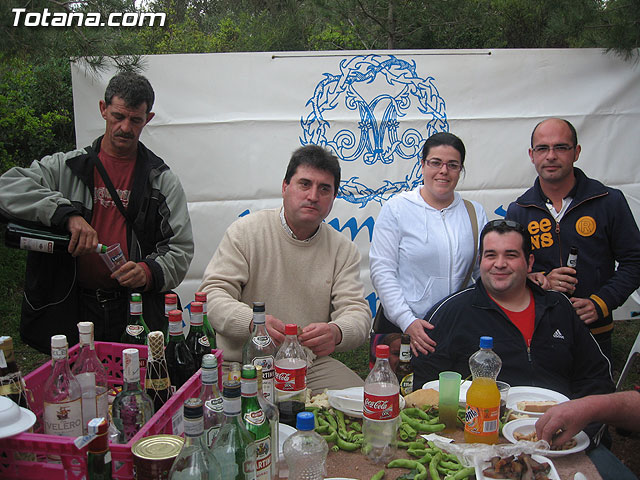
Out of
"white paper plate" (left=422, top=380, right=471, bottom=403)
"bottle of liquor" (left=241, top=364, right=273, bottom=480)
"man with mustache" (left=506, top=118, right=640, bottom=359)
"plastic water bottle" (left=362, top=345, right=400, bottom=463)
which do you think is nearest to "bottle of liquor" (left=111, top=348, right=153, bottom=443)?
"bottle of liquor" (left=241, top=364, right=273, bottom=480)

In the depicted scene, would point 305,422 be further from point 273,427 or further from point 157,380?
point 157,380

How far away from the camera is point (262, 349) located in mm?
1980

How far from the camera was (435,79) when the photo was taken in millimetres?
4449

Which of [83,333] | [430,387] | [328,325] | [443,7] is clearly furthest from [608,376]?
[443,7]

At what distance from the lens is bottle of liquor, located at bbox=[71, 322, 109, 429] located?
1.63 meters

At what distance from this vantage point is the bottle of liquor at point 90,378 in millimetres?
1633

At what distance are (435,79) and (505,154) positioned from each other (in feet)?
2.79

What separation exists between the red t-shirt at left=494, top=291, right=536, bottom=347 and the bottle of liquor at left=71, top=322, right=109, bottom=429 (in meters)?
1.69

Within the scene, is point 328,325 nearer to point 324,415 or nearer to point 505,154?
point 324,415

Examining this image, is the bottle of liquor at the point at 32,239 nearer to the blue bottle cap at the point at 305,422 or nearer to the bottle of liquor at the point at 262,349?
the bottle of liquor at the point at 262,349

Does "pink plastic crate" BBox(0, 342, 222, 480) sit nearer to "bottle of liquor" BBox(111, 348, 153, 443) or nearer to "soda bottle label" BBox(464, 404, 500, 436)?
"bottle of liquor" BBox(111, 348, 153, 443)

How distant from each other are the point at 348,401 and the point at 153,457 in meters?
0.86

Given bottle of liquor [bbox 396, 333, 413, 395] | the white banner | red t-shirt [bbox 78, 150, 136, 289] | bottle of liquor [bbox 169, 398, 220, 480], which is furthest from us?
the white banner

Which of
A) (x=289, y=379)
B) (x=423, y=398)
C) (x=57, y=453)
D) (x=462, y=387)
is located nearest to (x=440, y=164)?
(x=462, y=387)
